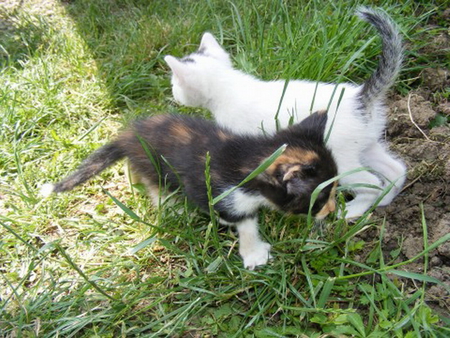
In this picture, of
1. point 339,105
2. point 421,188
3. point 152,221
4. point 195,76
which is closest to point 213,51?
point 195,76

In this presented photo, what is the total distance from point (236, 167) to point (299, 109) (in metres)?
0.63

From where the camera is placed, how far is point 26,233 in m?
2.80

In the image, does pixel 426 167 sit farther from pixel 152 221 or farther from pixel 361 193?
pixel 152 221

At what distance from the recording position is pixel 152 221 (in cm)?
278

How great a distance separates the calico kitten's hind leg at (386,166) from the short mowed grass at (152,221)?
0.86 feet

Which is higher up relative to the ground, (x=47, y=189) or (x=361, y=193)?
(x=47, y=189)

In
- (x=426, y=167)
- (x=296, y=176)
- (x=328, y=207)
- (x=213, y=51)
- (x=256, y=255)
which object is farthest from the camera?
(x=213, y=51)

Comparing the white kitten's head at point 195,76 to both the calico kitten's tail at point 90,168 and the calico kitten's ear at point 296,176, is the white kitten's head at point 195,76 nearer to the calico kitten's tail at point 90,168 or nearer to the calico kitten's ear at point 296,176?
the calico kitten's tail at point 90,168

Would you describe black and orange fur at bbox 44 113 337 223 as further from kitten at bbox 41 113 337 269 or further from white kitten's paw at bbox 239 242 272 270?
white kitten's paw at bbox 239 242 272 270

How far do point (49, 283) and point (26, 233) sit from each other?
47 cm

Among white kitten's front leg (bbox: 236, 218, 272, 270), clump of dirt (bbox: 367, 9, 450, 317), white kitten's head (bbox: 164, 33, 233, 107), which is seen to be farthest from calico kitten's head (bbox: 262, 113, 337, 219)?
white kitten's head (bbox: 164, 33, 233, 107)

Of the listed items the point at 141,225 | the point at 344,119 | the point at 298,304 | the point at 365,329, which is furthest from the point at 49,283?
the point at 344,119

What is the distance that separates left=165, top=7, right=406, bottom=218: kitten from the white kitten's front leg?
52 cm

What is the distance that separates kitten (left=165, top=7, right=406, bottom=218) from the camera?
A: 2.56 m
